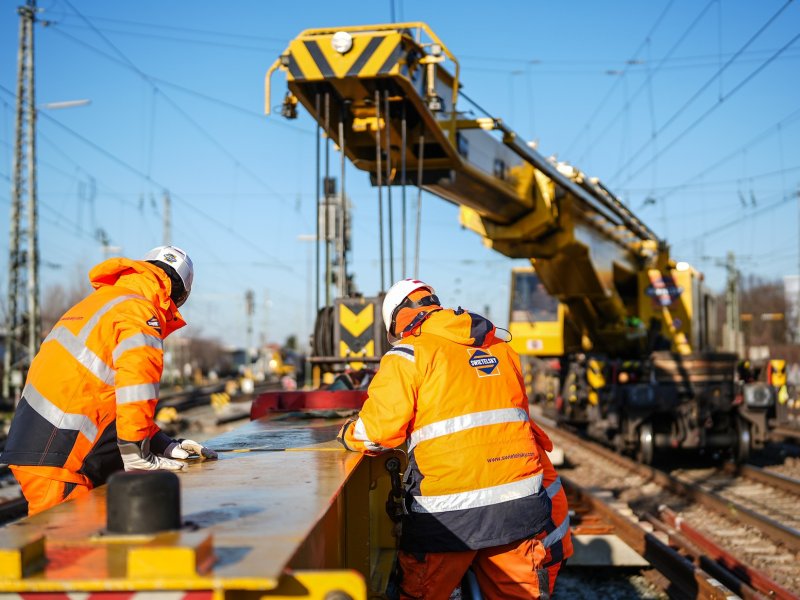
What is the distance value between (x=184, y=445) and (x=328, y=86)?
12.6ft

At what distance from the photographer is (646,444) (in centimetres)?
1198

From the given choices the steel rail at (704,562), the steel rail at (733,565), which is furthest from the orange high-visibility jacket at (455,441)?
the steel rail at (733,565)

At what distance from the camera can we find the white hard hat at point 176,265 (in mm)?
3764

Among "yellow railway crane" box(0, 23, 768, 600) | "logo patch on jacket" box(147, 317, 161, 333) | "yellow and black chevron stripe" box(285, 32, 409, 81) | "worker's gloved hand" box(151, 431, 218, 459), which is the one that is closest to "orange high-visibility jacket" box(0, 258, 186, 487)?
"logo patch on jacket" box(147, 317, 161, 333)

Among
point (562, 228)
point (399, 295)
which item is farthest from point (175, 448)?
point (562, 228)

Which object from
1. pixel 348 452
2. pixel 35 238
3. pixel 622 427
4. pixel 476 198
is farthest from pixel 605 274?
pixel 35 238

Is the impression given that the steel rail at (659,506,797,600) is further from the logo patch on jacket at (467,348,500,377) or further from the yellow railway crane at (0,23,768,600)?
the logo patch on jacket at (467,348,500,377)

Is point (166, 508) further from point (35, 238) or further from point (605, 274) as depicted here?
point (35, 238)

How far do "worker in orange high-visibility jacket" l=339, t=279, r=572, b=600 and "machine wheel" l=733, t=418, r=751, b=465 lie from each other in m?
9.39

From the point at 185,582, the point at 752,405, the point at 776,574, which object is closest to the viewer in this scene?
the point at 185,582

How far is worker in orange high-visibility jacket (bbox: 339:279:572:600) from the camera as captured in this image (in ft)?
10.6

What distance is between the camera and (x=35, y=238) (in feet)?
76.3

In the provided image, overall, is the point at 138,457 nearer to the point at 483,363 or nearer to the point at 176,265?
the point at 176,265

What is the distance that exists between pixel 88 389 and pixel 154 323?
37cm
